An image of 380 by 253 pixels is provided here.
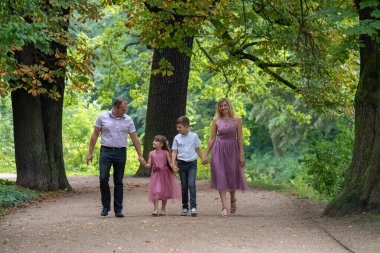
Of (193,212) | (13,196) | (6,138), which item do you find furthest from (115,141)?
(6,138)

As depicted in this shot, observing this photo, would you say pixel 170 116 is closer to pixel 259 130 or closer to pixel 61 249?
pixel 61 249

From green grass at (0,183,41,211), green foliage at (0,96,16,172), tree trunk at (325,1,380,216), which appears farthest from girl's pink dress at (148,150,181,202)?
green foliage at (0,96,16,172)

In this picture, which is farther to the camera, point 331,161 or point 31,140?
point 31,140

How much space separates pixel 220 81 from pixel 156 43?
17012 millimetres

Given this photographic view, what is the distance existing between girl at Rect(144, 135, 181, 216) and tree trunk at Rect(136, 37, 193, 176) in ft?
26.8

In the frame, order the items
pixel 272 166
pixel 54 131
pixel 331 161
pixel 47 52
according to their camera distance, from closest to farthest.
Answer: pixel 47 52 < pixel 331 161 < pixel 54 131 < pixel 272 166

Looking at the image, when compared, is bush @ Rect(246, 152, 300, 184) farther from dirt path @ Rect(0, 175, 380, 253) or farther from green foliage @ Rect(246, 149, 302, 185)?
dirt path @ Rect(0, 175, 380, 253)

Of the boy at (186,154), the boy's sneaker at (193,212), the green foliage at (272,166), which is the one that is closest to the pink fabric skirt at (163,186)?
the boy at (186,154)

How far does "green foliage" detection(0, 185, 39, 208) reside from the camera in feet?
51.1

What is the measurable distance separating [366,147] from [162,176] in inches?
143

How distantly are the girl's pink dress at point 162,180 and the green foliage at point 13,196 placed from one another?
3.89 meters

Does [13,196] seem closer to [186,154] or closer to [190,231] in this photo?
[186,154]

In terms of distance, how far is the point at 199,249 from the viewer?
8.66 metres

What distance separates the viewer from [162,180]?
13102mm
